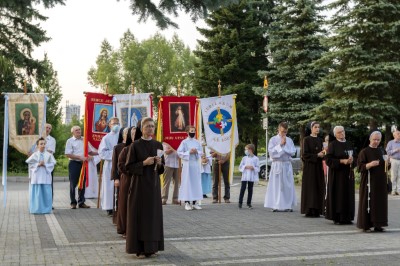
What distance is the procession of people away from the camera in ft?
28.4

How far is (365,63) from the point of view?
2738 centimetres

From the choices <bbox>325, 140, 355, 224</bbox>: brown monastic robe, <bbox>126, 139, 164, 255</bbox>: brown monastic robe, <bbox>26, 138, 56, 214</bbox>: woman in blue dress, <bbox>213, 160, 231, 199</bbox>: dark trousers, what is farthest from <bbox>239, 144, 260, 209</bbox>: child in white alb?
<bbox>126, 139, 164, 255</bbox>: brown monastic robe

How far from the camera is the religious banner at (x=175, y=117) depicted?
16.9 meters

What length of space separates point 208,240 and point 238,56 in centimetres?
3328

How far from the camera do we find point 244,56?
4231 cm

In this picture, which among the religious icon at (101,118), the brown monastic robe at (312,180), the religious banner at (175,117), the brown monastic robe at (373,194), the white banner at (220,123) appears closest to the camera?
the brown monastic robe at (373,194)

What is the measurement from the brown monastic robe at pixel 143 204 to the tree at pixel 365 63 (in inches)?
752

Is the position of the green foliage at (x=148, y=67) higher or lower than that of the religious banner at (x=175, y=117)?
higher

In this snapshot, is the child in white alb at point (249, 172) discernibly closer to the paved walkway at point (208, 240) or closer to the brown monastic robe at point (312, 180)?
the paved walkway at point (208, 240)

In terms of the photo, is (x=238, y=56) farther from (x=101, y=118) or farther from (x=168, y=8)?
(x=168, y=8)

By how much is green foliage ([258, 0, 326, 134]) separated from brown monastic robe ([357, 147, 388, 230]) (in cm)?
2191

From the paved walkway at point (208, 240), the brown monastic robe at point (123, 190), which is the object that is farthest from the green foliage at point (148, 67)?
the brown monastic robe at point (123, 190)

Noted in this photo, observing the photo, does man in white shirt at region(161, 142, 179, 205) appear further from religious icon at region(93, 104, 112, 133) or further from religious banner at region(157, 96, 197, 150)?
religious icon at region(93, 104, 112, 133)

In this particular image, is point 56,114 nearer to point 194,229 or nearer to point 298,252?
point 194,229
